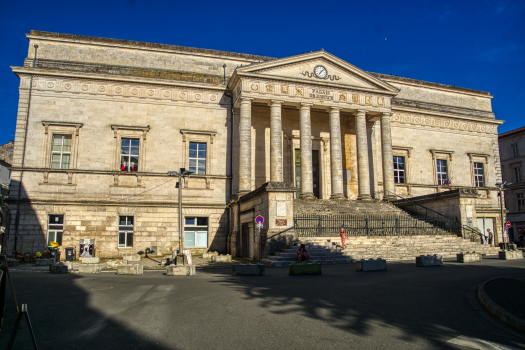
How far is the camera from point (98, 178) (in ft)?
80.5

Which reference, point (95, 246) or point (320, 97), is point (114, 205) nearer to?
point (95, 246)

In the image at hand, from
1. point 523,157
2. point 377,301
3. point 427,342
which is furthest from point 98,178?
point 523,157

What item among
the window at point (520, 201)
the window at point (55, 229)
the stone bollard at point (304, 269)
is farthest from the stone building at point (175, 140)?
the window at point (520, 201)

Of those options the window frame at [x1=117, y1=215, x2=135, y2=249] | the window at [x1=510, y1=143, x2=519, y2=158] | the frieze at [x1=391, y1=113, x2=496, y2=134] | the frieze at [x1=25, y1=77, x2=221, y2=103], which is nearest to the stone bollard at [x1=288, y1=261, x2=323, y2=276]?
the window frame at [x1=117, y1=215, x2=135, y2=249]

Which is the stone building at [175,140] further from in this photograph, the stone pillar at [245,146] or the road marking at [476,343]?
the road marking at [476,343]

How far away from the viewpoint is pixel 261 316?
6977 mm

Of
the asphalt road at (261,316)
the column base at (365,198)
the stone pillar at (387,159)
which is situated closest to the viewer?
the asphalt road at (261,316)

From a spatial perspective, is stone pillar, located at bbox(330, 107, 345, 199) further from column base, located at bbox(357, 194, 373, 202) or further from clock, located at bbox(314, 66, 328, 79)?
clock, located at bbox(314, 66, 328, 79)

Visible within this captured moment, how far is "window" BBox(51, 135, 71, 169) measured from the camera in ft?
80.4

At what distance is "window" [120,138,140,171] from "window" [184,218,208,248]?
5003 mm

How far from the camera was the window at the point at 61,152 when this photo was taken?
24.5 meters

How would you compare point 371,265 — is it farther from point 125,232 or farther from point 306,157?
point 125,232

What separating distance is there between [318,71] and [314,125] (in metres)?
4.14

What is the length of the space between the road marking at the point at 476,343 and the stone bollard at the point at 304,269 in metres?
7.53
